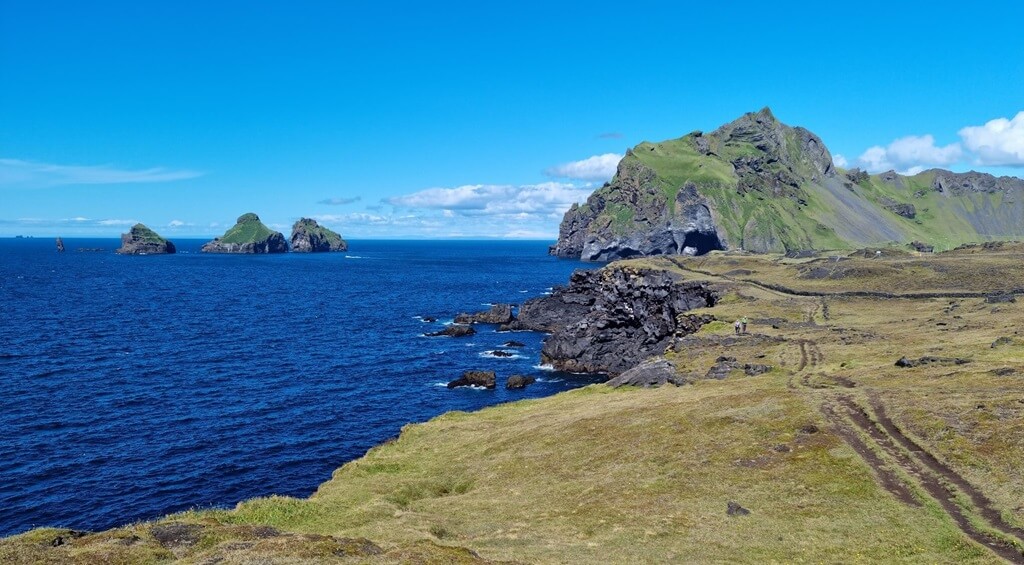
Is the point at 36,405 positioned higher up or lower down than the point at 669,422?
lower down

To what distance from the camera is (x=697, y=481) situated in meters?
40.2

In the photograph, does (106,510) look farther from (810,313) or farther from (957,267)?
(957,267)

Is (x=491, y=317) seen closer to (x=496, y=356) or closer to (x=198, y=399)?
(x=496, y=356)

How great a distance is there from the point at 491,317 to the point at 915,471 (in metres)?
128

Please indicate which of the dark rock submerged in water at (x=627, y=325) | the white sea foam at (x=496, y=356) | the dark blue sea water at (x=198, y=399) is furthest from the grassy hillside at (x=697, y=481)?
the white sea foam at (x=496, y=356)

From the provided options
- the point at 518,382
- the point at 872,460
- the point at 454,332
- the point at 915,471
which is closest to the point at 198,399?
the point at 518,382

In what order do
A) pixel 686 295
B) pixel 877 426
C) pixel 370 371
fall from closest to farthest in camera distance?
pixel 877 426
pixel 370 371
pixel 686 295

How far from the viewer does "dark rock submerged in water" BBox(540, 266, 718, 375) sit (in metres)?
113

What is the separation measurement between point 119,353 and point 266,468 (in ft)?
221

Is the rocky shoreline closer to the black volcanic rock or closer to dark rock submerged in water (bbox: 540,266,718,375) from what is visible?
dark rock submerged in water (bbox: 540,266,718,375)

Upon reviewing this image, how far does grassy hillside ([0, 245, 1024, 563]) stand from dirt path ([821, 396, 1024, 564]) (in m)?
0.13

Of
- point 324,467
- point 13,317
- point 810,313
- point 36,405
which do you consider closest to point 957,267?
point 810,313

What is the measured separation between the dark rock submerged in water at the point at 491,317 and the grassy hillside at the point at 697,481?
285ft

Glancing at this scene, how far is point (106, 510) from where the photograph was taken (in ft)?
187
